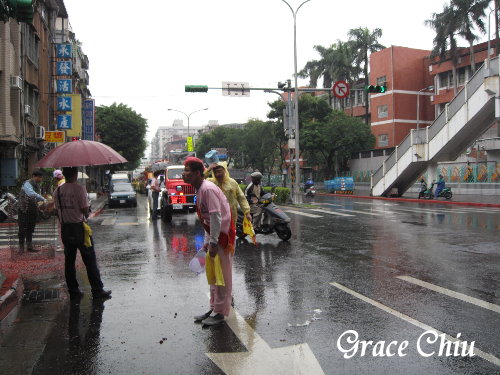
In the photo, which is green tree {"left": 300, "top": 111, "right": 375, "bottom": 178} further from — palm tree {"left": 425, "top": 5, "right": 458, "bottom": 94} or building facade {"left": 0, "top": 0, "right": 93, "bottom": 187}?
building facade {"left": 0, "top": 0, "right": 93, "bottom": 187}

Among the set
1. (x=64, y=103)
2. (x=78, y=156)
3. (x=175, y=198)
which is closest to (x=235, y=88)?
(x=175, y=198)

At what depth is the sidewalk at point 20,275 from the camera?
6078 millimetres

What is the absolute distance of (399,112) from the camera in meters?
50.9

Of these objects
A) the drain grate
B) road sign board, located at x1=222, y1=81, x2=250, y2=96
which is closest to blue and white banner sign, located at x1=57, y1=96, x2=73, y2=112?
road sign board, located at x1=222, y1=81, x2=250, y2=96

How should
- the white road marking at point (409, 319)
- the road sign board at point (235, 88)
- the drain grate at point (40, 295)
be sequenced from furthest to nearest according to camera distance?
the road sign board at point (235, 88), the drain grate at point (40, 295), the white road marking at point (409, 319)

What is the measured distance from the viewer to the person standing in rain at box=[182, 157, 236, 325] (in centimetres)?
503

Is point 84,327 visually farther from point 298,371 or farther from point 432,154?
point 432,154

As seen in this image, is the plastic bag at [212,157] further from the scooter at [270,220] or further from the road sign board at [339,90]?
the road sign board at [339,90]

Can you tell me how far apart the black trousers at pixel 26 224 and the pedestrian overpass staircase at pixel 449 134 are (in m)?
21.6

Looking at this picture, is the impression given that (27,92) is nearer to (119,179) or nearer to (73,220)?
(119,179)

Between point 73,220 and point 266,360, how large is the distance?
11.8 ft

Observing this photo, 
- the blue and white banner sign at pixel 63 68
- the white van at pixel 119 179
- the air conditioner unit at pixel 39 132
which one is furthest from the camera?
the white van at pixel 119 179

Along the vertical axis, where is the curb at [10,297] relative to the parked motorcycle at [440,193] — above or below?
below

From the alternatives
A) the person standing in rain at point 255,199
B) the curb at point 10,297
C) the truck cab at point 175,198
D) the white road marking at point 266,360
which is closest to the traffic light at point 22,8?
the curb at point 10,297
